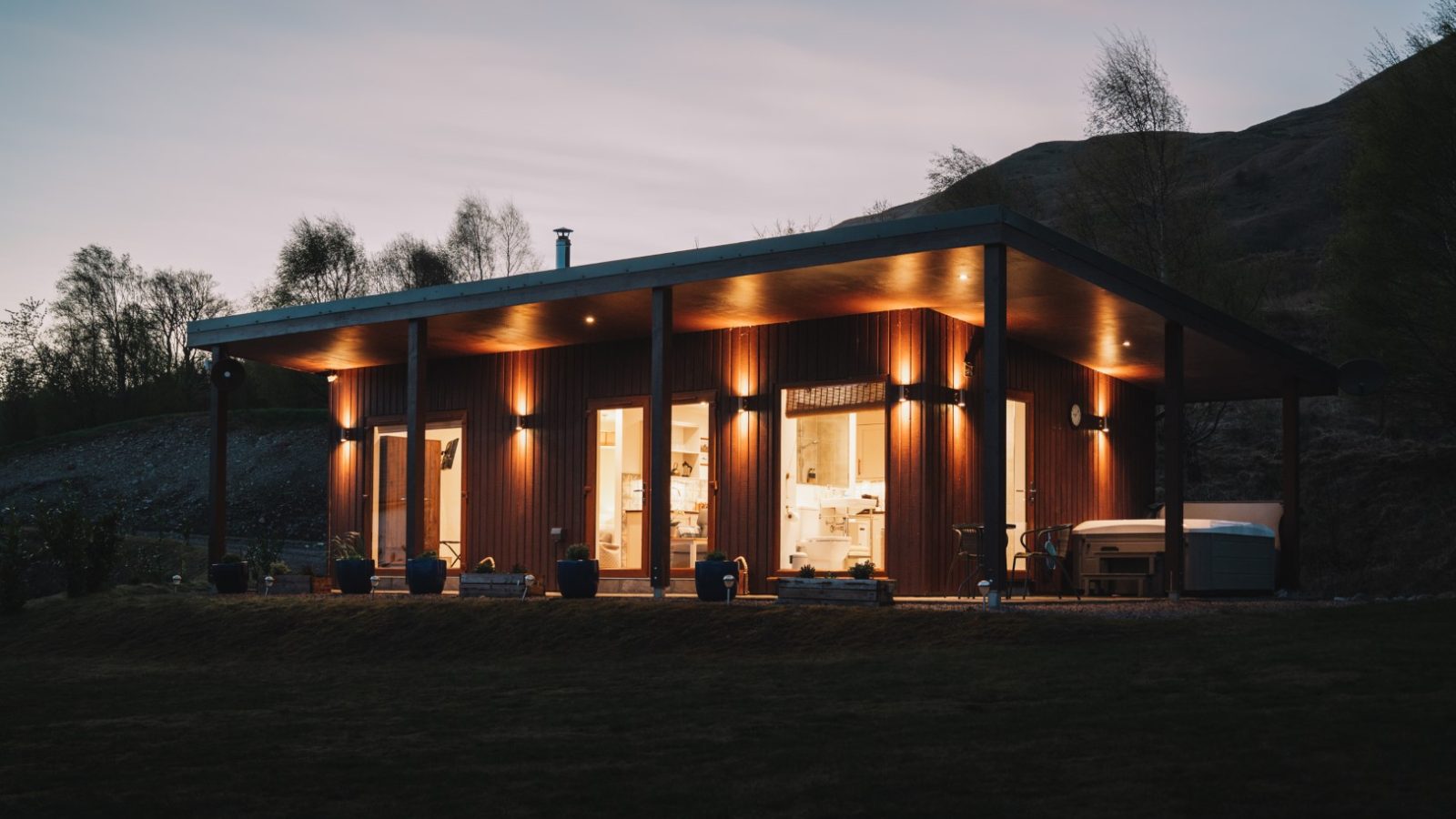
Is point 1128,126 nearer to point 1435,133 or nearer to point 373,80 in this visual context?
point 1435,133

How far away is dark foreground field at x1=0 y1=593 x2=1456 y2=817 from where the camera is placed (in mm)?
4648

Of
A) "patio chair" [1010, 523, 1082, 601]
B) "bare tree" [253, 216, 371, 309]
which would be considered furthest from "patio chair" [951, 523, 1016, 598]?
"bare tree" [253, 216, 371, 309]

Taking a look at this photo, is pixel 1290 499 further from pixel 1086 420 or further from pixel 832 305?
pixel 832 305

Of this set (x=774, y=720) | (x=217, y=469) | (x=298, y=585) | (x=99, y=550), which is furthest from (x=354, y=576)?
(x=774, y=720)

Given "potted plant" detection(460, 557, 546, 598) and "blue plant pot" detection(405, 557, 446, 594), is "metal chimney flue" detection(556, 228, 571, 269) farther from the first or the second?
"potted plant" detection(460, 557, 546, 598)

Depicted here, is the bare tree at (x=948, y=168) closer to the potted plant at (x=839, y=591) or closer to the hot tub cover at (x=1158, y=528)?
the hot tub cover at (x=1158, y=528)

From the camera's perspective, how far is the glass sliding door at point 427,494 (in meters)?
15.7

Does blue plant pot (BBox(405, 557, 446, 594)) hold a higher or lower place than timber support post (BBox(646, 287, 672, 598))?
lower

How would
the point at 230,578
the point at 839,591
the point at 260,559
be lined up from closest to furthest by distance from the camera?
1. the point at 839,591
2. the point at 230,578
3. the point at 260,559

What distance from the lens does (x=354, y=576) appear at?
43.8 ft

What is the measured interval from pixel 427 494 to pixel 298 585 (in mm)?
2246

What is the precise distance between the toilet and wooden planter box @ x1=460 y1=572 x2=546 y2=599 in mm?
2553

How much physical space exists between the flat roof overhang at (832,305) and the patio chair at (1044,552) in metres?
1.98

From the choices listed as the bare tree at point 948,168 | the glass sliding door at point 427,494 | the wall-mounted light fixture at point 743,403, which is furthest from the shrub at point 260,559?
the bare tree at point 948,168
